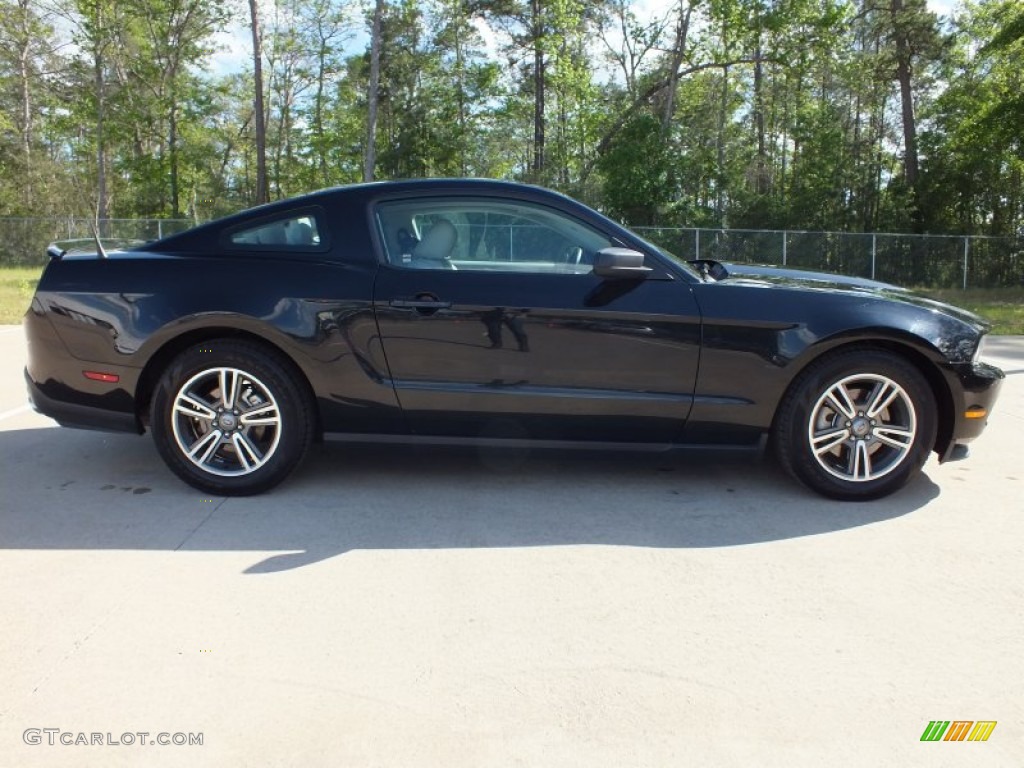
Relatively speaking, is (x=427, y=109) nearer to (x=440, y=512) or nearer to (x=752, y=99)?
(x=752, y=99)

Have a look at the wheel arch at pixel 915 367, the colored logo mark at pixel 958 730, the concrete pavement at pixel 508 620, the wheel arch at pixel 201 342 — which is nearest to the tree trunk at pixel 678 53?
the wheel arch at pixel 915 367

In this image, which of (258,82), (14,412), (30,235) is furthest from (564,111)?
(14,412)

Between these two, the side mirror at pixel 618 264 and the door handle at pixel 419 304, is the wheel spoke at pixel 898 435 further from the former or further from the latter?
the door handle at pixel 419 304

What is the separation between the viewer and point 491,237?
13.4 ft

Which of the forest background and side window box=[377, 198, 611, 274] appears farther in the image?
the forest background

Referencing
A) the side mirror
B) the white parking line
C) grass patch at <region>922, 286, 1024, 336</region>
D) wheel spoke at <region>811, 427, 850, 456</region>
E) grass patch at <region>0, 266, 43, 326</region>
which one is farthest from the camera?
grass patch at <region>922, 286, 1024, 336</region>

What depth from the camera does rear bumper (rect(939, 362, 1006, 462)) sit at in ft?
12.6

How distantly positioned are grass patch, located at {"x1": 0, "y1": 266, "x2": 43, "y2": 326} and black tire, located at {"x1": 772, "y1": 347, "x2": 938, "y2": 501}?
7.27 m

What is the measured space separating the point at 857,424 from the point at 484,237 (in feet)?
6.96

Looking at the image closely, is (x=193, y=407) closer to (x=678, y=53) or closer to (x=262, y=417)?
(x=262, y=417)

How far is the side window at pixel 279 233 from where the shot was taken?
3973mm

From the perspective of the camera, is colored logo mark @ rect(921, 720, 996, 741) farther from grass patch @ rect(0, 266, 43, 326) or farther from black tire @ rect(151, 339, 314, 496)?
grass patch @ rect(0, 266, 43, 326)

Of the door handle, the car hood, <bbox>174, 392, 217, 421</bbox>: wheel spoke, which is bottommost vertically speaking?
<bbox>174, 392, 217, 421</bbox>: wheel spoke

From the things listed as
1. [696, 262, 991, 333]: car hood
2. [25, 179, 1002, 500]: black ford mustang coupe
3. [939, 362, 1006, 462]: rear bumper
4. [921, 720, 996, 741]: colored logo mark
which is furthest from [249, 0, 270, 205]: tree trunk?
[921, 720, 996, 741]: colored logo mark
